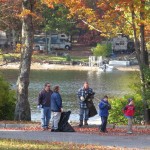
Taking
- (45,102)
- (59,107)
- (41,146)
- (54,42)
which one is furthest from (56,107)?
(54,42)

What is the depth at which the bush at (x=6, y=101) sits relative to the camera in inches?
764

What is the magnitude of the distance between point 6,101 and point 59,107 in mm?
4567

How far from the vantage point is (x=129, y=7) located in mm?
18469

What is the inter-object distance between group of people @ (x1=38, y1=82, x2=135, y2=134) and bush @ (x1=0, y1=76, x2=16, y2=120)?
Answer: 3064 millimetres

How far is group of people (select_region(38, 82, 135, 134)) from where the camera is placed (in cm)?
Answer: 1584

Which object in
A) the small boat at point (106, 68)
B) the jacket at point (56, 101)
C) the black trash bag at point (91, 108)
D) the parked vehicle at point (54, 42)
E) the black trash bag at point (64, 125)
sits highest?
the parked vehicle at point (54, 42)

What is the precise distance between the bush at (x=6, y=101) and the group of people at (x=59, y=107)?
3.06 metres

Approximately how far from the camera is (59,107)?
52.0ft

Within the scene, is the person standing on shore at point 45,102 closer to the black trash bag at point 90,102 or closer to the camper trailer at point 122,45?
the black trash bag at point 90,102

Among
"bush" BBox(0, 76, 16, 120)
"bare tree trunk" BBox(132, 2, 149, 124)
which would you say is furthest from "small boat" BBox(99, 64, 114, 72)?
"bush" BBox(0, 76, 16, 120)

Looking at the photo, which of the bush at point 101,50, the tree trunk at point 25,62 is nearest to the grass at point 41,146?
the tree trunk at point 25,62

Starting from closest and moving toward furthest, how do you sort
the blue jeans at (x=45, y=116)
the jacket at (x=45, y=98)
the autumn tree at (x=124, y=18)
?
the blue jeans at (x=45, y=116), the jacket at (x=45, y=98), the autumn tree at (x=124, y=18)

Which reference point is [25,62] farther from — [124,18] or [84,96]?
[124,18]

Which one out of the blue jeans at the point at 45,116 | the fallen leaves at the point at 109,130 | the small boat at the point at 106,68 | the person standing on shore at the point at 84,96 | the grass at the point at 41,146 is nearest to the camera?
the grass at the point at 41,146
